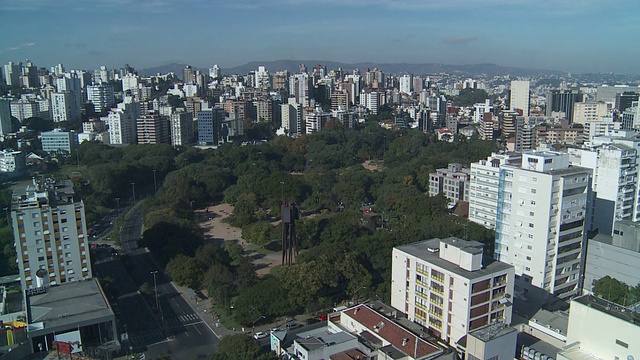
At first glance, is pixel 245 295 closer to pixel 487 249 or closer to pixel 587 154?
pixel 487 249

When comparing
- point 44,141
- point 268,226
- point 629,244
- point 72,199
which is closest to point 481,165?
point 629,244

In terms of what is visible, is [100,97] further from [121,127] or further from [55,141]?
[55,141]

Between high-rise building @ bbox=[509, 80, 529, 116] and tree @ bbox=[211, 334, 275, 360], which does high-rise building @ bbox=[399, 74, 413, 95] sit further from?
tree @ bbox=[211, 334, 275, 360]

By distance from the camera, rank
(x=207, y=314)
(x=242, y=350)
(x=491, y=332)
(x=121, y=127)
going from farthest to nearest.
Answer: (x=121, y=127) → (x=207, y=314) → (x=242, y=350) → (x=491, y=332)

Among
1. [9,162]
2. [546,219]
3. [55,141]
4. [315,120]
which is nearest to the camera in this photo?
[546,219]

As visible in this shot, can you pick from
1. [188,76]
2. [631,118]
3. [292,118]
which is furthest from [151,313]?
[188,76]

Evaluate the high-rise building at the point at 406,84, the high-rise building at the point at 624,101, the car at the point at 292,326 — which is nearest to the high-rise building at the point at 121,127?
the car at the point at 292,326

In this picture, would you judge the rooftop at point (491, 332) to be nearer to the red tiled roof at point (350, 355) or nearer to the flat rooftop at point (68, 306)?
the red tiled roof at point (350, 355)
